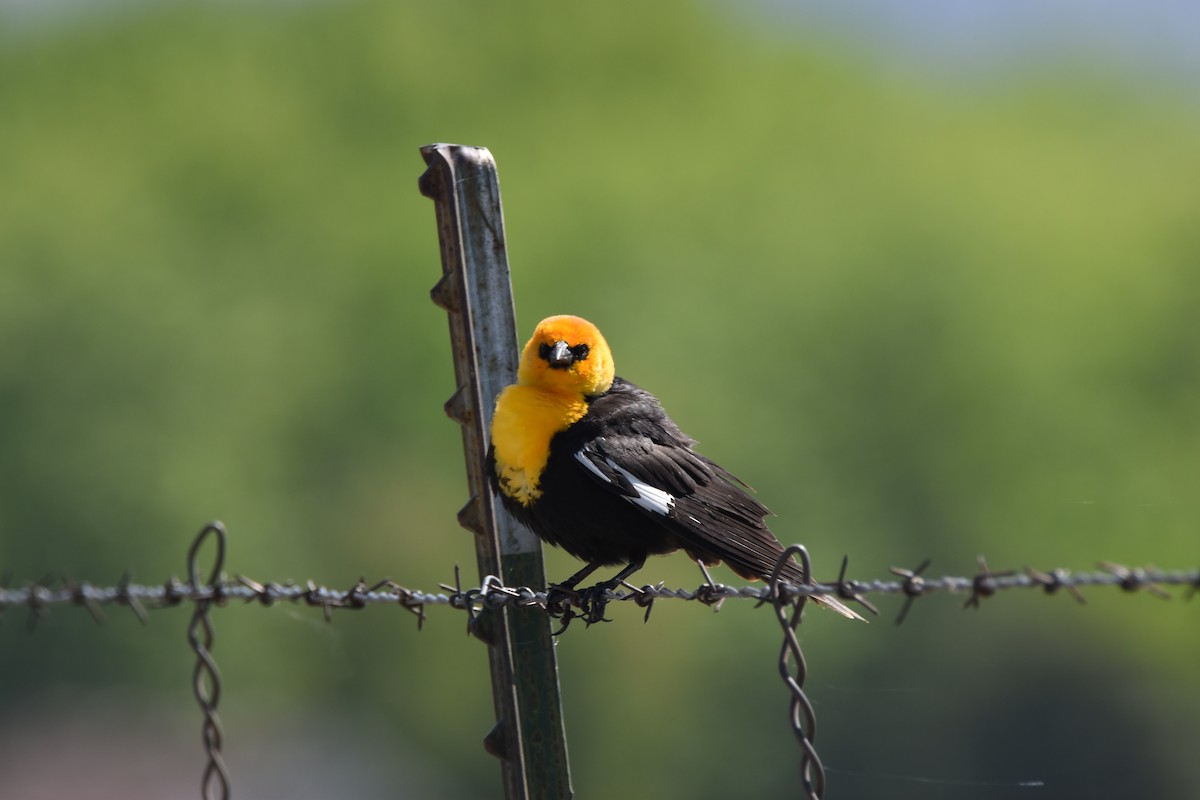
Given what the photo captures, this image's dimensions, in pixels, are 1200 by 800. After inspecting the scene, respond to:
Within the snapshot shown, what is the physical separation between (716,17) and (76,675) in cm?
2854

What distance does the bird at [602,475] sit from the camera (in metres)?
4.59

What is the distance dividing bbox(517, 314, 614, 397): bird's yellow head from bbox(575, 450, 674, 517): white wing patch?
0.32 meters

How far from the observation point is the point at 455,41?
37.1 meters

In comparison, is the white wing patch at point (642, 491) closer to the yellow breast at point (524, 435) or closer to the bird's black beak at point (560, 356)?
the yellow breast at point (524, 435)

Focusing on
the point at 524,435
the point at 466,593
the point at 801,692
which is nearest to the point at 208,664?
the point at 466,593

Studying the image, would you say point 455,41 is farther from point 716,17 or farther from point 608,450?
point 608,450

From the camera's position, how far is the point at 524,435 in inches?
186

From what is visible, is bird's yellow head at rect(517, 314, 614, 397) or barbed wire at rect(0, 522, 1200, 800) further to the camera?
bird's yellow head at rect(517, 314, 614, 397)

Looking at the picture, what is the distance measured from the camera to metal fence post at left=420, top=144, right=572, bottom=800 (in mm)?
3977

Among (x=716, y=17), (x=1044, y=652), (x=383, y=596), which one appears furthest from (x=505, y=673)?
(x=716, y=17)

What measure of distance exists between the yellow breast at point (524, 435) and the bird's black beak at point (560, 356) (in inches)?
4.8

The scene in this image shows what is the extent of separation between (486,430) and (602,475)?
617 mm

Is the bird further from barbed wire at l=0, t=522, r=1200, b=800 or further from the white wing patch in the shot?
barbed wire at l=0, t=522, r=1200, b=800

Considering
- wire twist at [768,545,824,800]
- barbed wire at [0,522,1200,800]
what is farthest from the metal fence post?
wire twist at [768,545,824,800]
